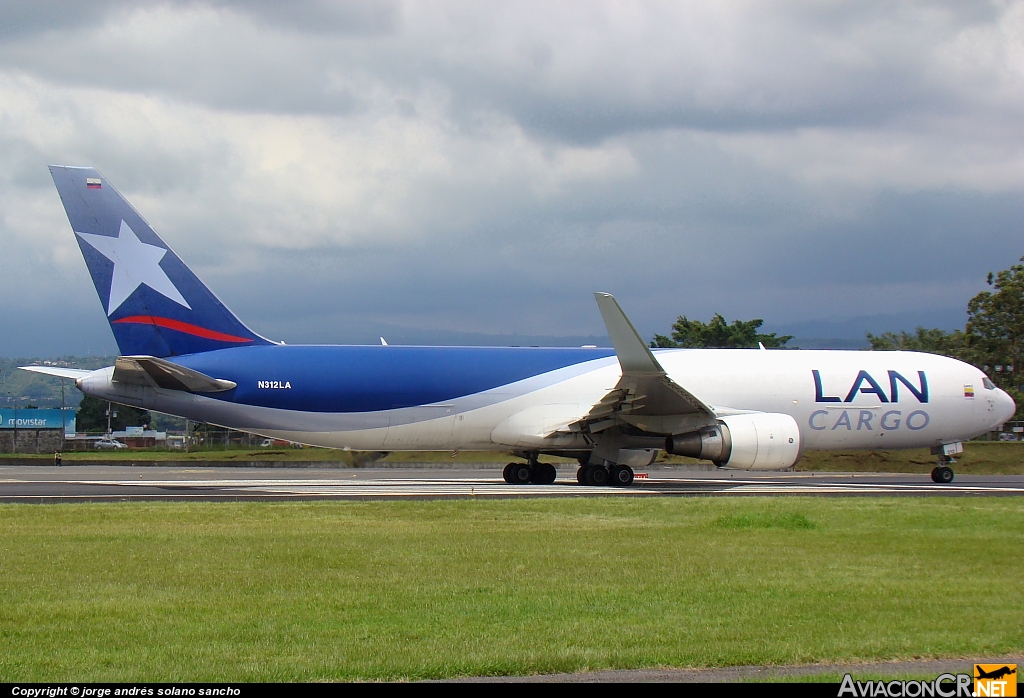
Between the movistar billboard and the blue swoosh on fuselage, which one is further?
the movistar billboard

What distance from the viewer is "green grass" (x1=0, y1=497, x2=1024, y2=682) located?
270 inches

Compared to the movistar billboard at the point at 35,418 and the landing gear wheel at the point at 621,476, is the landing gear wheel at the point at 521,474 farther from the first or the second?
the movistar billboard at the point at 35,418

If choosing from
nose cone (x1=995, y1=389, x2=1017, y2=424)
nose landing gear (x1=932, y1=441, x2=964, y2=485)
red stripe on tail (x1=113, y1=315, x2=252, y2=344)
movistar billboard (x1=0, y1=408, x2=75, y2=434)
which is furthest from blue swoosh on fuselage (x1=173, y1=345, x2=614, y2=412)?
movistar billboard (x1=0, y1=408, x2=75, y2=434)

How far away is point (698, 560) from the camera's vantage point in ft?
37.7

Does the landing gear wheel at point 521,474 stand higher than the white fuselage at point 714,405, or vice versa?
the white fuselage at point 714,405

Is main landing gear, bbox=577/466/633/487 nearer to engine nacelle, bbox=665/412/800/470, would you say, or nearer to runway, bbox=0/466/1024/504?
runway, bbox=0/466/1024/504

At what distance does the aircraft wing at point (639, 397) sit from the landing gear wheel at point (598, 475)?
1.09 metres

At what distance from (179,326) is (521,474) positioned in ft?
31.4

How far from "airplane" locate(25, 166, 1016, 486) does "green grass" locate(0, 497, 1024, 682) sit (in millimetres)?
7832

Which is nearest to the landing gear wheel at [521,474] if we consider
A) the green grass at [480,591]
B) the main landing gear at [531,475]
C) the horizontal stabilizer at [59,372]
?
the main landing gear at [531,475]

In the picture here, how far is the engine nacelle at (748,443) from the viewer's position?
77.9ft

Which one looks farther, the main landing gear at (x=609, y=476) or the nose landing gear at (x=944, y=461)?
the nose landing gear at (x=944, y=461)

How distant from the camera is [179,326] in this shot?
81.5 feet

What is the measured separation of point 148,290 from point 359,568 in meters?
15.9
